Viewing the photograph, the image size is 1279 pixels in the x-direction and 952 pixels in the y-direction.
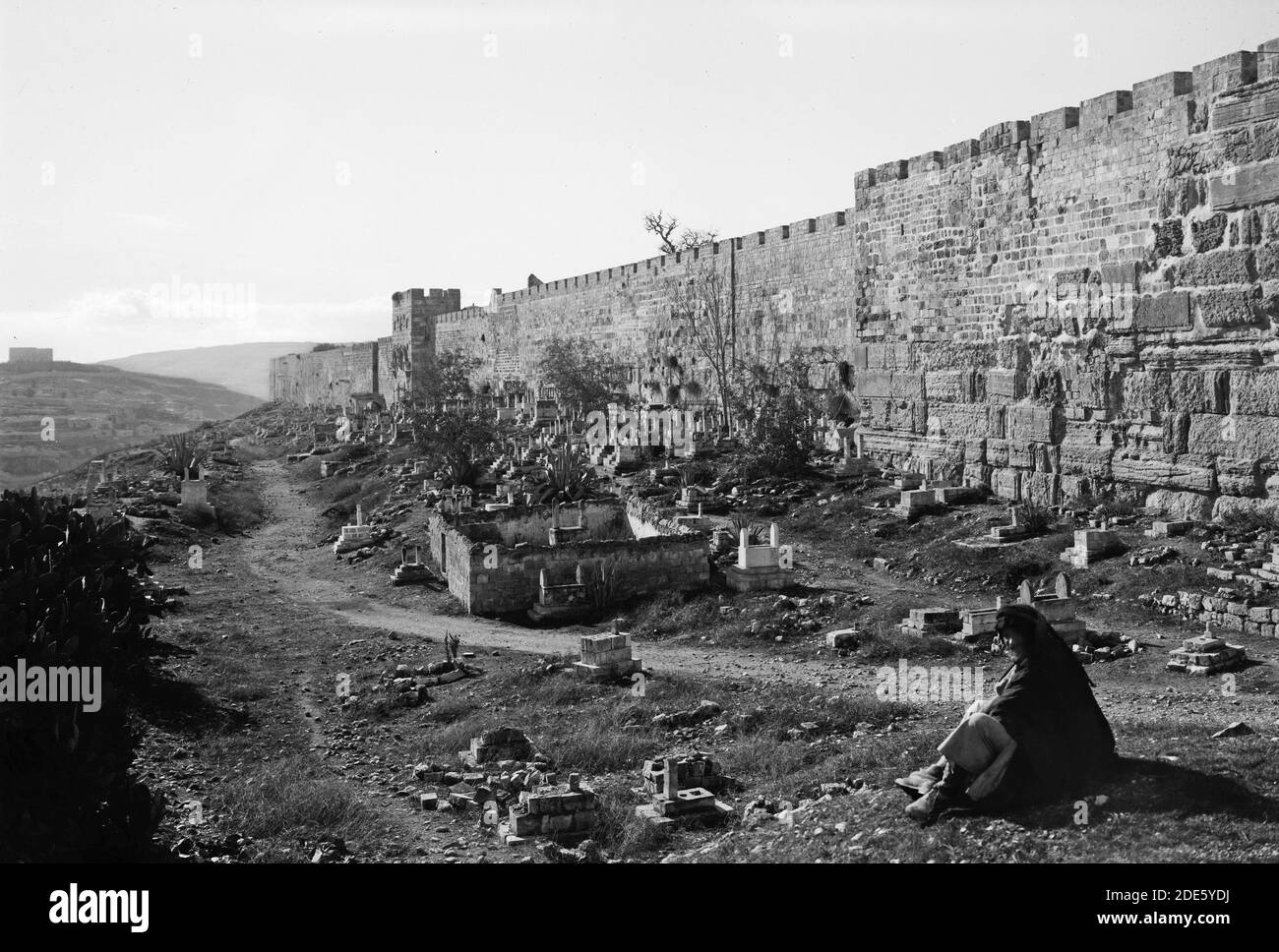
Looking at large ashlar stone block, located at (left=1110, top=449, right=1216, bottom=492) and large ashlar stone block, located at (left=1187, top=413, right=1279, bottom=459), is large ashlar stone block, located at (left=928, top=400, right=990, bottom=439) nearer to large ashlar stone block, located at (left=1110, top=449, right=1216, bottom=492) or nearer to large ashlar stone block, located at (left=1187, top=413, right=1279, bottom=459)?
large ashlar stone block, located at (left=1110, top=449, right=1216, bottom=492)

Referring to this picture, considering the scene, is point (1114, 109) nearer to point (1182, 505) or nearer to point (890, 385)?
point (1182, 505)

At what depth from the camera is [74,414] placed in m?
52.0

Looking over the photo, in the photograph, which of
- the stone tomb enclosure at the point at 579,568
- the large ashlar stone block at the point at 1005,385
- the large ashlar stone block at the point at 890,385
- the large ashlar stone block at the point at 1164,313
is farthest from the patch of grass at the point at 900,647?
the large ashlar stone block at the point at 890,385

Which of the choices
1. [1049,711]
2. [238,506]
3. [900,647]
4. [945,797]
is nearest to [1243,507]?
[900,647]

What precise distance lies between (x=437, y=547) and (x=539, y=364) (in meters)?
19.7

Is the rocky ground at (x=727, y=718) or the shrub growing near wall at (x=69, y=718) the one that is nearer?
the rocky ground at (x=727, y=718)

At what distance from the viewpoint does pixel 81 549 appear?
12047 millimetres

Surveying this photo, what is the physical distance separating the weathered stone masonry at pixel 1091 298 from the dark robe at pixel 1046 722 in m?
7.26

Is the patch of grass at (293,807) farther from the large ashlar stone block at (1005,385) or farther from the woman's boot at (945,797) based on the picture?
the large ashlar stone block at (1005,385)

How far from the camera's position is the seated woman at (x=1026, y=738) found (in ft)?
18.4

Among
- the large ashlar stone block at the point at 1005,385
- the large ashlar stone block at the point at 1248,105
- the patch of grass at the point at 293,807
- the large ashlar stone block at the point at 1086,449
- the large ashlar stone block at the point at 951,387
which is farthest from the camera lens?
the large ashlar stone block at the point at 951,387
